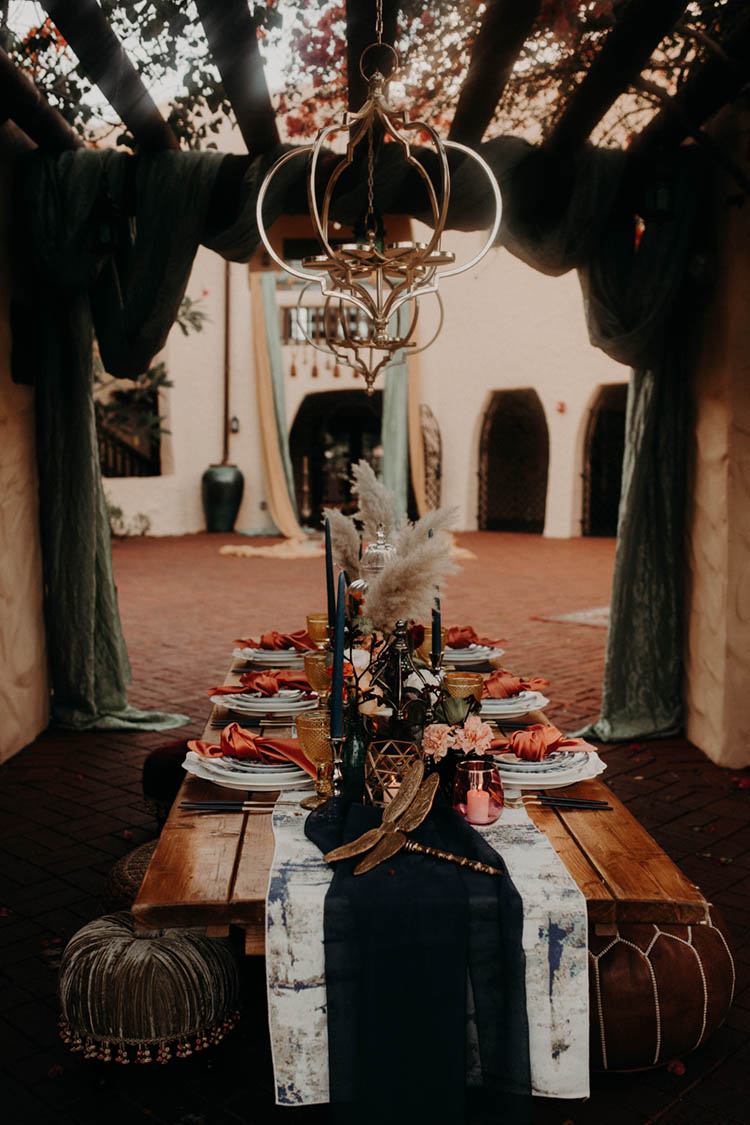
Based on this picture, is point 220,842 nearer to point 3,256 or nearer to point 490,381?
point 3,256

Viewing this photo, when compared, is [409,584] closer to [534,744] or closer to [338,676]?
[338,676]

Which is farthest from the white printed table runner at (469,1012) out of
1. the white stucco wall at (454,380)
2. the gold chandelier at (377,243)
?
the white stucco wall at (454,380)

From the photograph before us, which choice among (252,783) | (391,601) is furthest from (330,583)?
(252,783)

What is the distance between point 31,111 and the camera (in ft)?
12.0

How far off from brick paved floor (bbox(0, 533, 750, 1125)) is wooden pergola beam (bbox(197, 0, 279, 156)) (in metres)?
2.81

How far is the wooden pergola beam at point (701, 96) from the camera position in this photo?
314 cm

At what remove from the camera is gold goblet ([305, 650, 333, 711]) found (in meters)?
2.30

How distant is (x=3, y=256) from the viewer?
4.18 meters

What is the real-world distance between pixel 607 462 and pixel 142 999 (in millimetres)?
14914

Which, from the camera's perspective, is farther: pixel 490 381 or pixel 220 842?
pixel 490 381

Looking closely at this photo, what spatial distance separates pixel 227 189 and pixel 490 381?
11442mm

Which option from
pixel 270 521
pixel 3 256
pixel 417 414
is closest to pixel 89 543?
pixel 3 256

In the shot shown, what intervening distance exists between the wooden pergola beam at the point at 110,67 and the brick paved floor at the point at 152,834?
2.77 meters

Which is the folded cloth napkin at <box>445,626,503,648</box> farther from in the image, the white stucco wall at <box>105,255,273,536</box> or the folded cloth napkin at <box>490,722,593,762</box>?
the white stucco wall at <box>105,255,273,536</box>
